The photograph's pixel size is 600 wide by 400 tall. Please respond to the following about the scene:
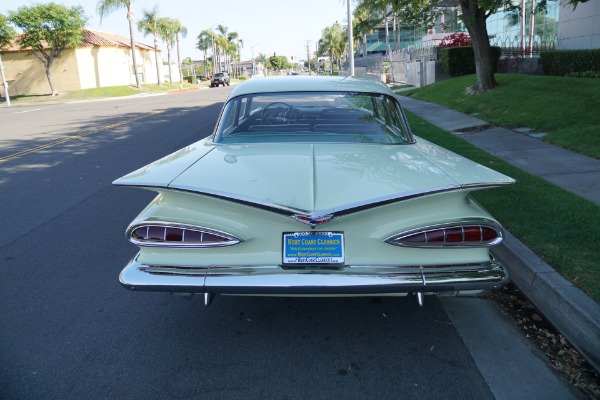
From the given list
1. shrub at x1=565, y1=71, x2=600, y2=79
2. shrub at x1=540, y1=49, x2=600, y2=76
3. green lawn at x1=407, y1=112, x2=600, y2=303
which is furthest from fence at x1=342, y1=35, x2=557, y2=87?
green lawn at x1=407, y1=112, x2=600, y2=303

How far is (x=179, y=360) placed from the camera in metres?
3.17

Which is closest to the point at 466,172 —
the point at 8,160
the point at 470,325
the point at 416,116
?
the point at 470,325

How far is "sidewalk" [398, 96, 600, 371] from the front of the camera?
10.5ft

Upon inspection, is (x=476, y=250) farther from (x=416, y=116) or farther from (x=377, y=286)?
(x=416, y=116)

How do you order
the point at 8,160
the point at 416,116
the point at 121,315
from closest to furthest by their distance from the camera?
the point at 121,315 < the point at 8,160 < the point at 416,116

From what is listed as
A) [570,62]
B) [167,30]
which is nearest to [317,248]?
[570,62]

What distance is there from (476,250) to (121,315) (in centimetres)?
251

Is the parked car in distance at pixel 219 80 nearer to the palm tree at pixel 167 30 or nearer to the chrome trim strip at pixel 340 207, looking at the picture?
the palm tree at pixel 167 30

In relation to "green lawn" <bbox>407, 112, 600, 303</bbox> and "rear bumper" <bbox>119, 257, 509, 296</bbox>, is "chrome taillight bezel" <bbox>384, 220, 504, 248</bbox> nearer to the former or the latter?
"rear bumper" <bbox>119, 257, 509, 296</bbox>

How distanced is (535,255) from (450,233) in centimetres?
166

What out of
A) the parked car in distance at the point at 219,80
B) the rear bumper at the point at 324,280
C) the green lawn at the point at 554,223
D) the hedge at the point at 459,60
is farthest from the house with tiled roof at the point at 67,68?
the rear bumper at the point at 324,280

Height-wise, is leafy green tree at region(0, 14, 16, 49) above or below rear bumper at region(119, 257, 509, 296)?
above

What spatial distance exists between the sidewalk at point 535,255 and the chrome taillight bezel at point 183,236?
215cm

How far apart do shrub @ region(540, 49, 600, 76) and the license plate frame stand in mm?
17238
